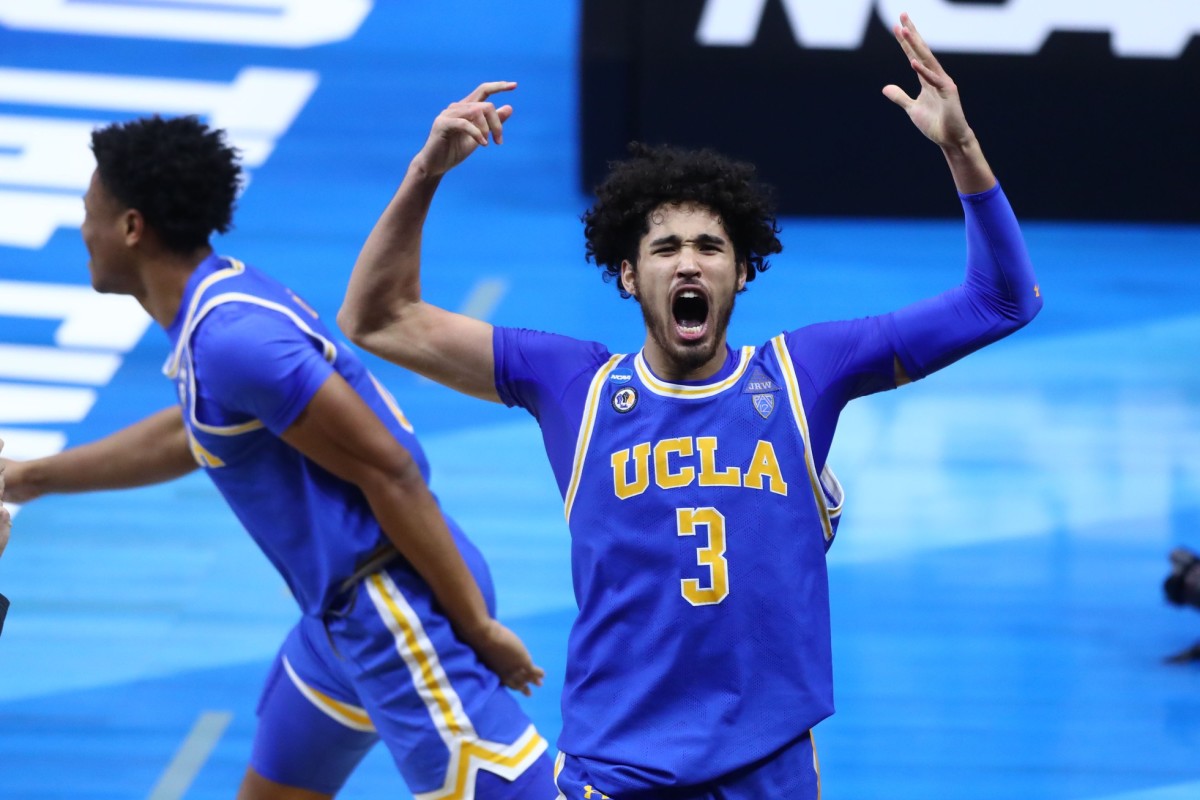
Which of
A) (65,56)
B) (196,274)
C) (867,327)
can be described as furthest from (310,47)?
(867,327)

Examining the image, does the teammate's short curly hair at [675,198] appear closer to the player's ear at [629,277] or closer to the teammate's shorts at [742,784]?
the player's ear at [629,277]

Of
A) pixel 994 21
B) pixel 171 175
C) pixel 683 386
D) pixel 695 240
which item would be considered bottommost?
pixel 683 386

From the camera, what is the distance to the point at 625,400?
10.1 feet

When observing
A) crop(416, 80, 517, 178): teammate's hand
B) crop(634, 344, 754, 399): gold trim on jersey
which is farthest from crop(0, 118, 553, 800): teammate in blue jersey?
crop(634, 344, 754, 399): gold trim on jersey

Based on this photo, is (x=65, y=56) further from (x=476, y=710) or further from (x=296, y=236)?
(x=476, y=710)

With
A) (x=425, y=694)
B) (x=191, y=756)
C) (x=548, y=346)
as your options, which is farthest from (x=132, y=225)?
(x=191, y=756)

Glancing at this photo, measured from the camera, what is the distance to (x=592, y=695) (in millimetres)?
3008

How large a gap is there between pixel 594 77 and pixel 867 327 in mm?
6820

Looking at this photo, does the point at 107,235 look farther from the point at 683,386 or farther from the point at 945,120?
the point at 945,120

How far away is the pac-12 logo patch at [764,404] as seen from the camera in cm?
305

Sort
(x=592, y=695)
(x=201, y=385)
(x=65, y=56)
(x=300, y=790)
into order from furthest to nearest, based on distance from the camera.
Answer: (x=65, y=56) → (x=300, y=790) → (x=201, y=385) → (x=592, y=695)

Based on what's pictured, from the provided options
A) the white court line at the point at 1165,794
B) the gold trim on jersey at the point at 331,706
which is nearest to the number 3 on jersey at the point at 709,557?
the gold trim on jersey at the point at 331,706

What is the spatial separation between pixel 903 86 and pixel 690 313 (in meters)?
6.76

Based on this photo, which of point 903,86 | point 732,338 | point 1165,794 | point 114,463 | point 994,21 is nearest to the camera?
point 114,463
